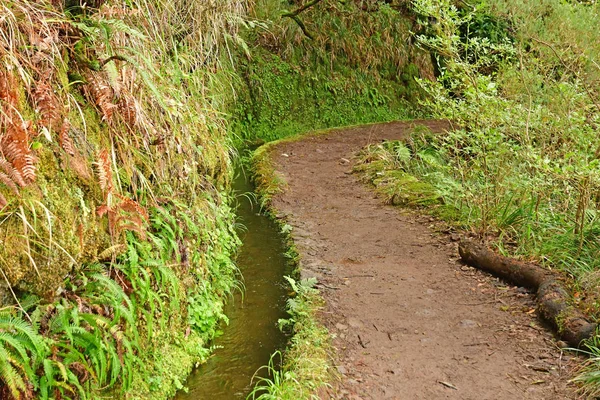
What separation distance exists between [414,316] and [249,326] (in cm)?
141

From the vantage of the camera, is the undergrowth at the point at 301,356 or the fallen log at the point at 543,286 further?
the fallen log at the point at 543,286

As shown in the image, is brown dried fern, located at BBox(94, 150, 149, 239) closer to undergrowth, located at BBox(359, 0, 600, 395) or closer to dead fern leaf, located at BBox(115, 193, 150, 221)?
dead fern leaf, located at BBox(115, 193, 150, 221)

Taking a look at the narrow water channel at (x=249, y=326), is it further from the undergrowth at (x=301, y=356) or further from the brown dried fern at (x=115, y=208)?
the brown dried fern at (x=115, y=208)

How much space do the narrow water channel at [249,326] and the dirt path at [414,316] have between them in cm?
37

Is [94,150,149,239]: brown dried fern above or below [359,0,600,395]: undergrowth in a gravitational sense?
above

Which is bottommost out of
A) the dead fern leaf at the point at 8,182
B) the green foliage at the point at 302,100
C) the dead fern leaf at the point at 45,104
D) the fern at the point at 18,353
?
the green foliage at the point at 302,100

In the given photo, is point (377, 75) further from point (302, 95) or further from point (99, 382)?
point (99, 382)

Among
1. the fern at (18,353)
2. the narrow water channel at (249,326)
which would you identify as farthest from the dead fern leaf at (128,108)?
the narrow water channel at (249,326)

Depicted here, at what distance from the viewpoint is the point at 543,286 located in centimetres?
498

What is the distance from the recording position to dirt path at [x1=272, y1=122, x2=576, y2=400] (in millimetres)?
4035

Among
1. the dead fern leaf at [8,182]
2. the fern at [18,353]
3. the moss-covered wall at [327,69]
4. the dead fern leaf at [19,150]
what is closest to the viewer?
the fern at [18,353]

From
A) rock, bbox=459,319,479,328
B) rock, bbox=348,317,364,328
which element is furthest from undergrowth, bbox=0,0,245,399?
rock, bbox=459,319,479,328

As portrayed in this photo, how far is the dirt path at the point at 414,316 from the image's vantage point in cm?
404

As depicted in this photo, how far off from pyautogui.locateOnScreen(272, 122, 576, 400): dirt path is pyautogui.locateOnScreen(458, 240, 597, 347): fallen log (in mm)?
102
